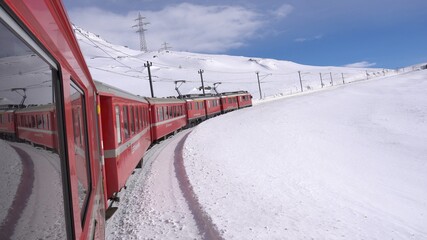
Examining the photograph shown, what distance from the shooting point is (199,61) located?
7594 inches

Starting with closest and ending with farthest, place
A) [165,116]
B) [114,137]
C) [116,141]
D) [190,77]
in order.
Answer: [114,137] → [116,141] → [165,116] → [190,77]

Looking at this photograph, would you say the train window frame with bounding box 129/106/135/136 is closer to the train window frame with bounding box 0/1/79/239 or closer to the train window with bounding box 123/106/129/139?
the train window with bounding box 123/106/129/139

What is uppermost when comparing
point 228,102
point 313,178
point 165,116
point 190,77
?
point 190,77

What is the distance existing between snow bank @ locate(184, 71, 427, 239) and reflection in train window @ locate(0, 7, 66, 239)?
176 inches

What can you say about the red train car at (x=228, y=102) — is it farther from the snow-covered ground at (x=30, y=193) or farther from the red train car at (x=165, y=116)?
the snow-covered ground at (x=30, y=193)

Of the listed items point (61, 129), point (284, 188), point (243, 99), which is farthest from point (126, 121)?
point (243, 99)

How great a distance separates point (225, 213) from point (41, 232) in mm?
5681

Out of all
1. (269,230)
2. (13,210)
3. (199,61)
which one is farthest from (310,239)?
(199,61)

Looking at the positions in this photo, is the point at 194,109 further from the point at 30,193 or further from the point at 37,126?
the point at 30,193

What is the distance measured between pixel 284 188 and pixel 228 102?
3219cm

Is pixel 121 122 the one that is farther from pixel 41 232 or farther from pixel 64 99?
pixel 41 232

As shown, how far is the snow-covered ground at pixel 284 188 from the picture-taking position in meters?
6.16

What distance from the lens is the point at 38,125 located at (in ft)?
5.35

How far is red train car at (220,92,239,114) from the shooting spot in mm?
38684
